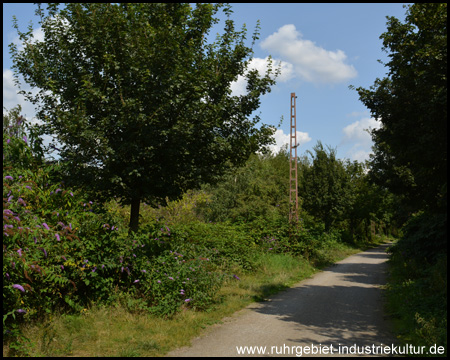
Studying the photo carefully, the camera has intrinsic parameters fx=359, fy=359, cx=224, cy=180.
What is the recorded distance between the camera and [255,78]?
9422mm

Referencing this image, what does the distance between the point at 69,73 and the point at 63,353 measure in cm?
555

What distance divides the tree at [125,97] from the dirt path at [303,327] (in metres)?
3.29

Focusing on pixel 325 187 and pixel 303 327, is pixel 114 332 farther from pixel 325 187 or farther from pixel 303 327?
pixel 325 187

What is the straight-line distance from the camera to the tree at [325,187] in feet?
94.2

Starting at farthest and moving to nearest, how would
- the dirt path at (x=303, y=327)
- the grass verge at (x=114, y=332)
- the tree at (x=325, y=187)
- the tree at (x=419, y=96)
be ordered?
the tree at (x=325, y=187) < the tree at (x=419, y=96) < the dirt path at (x=303, y=327) < the grass verge at (x=114, y=332)

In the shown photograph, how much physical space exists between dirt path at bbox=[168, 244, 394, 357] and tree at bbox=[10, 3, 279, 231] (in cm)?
329

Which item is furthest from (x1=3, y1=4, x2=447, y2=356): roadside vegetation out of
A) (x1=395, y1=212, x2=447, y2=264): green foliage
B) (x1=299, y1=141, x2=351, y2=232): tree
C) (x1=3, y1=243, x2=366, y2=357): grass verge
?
(x1=299, y1=141, x2=351, y2=232): tree

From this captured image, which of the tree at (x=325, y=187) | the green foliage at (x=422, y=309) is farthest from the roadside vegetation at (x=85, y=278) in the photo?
the tree at (x=325, y=187)

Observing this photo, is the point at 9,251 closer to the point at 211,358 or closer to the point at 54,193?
the point at 54,193

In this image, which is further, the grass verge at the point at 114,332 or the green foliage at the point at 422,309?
the green foliage at the point at 422,309

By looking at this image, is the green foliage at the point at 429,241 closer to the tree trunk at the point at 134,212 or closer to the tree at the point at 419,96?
the tree at the point at 419,96

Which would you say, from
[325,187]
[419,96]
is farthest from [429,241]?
[325,187]

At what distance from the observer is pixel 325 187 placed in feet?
94.1

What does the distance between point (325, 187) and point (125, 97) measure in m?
23.5
